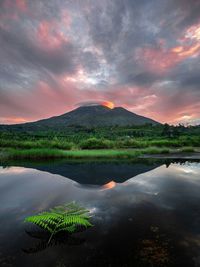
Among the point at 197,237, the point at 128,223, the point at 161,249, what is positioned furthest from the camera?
the point at 128,223

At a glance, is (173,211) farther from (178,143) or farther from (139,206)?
(178,143)

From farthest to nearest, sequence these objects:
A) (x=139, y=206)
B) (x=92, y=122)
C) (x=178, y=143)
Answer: (x=92, y=122), (x=178, y=143), (x=139, y=206)

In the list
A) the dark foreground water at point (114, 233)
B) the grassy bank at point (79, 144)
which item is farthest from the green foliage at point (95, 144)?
the dark foreground water at point (114, 233)

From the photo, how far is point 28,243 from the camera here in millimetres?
3709

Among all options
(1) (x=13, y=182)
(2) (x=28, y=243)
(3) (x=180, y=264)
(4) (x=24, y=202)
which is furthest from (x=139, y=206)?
(1) (x=13, y=182)

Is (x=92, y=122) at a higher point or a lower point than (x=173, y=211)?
higher

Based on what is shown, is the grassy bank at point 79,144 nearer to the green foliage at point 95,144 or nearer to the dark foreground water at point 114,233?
the green foliage at point 95,144

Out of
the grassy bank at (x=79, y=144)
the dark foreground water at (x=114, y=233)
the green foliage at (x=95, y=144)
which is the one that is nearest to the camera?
the dark foreground water at (x=114, y=233)

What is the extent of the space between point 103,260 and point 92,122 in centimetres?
18984

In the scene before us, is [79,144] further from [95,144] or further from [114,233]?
[114,233]

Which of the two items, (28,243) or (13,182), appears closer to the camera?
(28,243)

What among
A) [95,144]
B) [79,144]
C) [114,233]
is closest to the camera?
[114,233]

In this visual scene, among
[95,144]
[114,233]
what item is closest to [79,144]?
[95,144]

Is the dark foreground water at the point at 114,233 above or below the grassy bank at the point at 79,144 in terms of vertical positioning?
below
